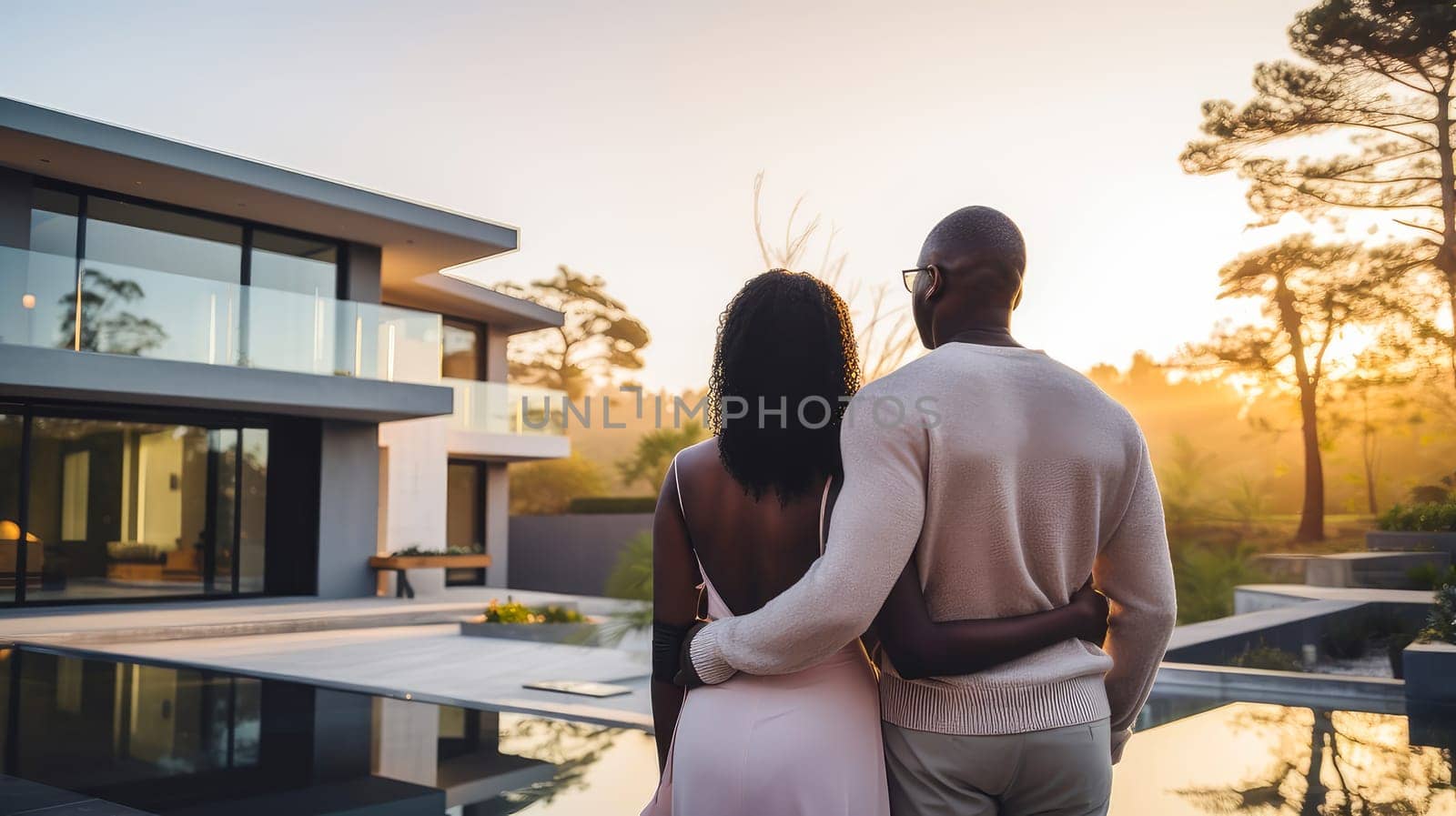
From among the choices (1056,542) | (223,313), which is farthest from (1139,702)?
(223,313)

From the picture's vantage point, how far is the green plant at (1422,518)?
1803 centimetres

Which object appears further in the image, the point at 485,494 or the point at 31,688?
the point at 485,494

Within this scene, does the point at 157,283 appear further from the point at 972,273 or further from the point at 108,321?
the point at 972,273

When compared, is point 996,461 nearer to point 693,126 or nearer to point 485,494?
point 693,126

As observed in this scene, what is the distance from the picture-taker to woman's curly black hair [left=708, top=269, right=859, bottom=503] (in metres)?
1.75

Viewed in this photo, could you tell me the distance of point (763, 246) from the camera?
12.4 feet

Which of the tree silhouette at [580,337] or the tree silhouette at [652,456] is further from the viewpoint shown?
the tree silhouette at [580,337]

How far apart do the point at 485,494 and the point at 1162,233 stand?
14.8m

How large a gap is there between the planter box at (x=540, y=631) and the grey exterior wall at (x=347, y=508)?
4.55 m

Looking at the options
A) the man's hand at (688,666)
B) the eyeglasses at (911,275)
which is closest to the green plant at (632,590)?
the man's hand at (688,666)

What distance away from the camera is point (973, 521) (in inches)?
61.1

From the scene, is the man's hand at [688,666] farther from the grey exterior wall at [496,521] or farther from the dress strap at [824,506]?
the grey exterior wall at [496,521]

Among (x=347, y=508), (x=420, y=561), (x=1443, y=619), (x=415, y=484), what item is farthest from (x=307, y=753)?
(x=415, y=484)

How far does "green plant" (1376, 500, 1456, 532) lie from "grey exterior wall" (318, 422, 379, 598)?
58.4ft
